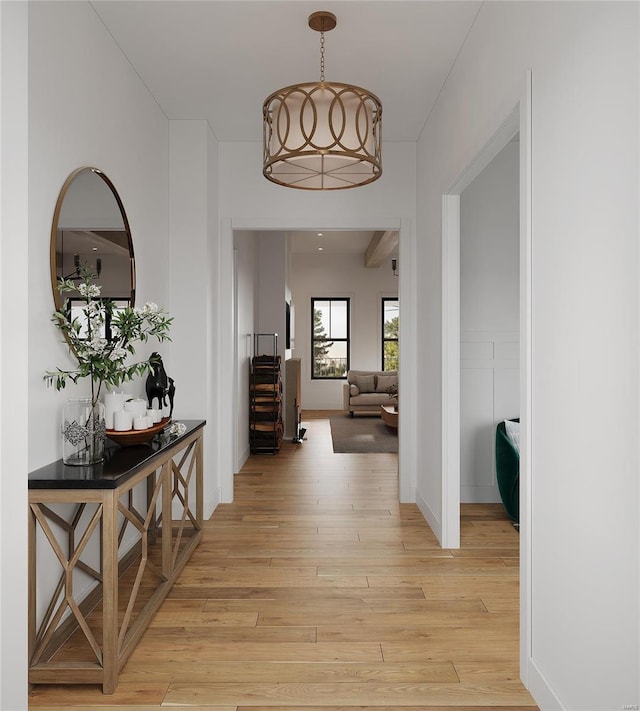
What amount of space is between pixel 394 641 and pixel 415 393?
240cm

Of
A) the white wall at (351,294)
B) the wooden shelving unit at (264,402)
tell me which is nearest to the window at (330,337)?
the white wall at (351,294)

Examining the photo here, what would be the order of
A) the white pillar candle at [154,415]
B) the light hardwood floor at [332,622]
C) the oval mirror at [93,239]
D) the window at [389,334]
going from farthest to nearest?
the window at [389,334]
the white pillar candle at [154,415]
the oval mirror at [93,239]
the light hardwood floor at [332,622]

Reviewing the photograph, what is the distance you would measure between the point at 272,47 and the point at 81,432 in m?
2.30

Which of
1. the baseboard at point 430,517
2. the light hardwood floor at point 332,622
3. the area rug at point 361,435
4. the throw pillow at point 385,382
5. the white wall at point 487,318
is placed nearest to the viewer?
the light hardwood floor at point 332,622

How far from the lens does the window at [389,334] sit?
11805 millimetres

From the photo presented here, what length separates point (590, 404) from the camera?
1660 millimetres

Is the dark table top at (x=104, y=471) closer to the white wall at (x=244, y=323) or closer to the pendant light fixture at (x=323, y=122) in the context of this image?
the pendant light fixture at (x=323, y=122)

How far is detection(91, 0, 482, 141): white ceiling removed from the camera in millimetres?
2859

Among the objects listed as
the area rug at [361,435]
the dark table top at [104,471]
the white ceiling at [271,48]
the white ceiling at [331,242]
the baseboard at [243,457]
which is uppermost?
the white ceiling at [331,242]

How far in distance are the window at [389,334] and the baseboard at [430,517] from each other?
726 centimetres

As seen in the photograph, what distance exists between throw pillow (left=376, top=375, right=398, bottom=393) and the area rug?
0.52 metres

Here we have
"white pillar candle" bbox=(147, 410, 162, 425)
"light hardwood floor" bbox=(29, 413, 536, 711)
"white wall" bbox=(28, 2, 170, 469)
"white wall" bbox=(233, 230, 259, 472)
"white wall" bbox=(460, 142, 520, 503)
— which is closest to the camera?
"light hardwood floor" bbox=(29, 413, 536, 711)

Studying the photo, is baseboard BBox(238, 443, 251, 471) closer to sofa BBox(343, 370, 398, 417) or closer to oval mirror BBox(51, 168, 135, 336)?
oval mirror BBox(51, 168, 135, 336)

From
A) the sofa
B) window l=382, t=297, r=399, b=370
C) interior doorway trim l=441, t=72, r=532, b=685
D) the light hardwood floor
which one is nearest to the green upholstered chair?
the light hardwood floor
